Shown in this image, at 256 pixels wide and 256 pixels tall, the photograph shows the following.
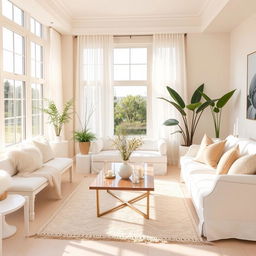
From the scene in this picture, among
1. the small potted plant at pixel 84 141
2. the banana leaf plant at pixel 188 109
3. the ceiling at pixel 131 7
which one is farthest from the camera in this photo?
the banana leaf plant at pixel 188 109

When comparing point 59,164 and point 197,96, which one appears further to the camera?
point 197,96

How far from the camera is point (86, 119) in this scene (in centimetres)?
693

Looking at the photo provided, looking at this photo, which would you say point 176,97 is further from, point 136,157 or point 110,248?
point 110,248

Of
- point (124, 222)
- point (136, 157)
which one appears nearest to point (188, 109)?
point (136, 157)

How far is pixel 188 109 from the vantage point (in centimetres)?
661

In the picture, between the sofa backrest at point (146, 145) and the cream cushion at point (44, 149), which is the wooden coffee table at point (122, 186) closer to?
the cream cushion at point (44, 149)

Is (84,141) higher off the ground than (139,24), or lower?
lower

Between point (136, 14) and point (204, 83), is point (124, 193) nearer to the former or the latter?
point (204, 83)

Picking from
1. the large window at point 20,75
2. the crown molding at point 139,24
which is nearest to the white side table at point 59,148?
the large window at point 20,75

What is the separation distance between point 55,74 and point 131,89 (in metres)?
1.71

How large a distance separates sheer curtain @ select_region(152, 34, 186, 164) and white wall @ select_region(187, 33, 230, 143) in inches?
8.2

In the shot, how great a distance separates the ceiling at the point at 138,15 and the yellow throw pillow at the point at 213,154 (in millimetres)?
2132

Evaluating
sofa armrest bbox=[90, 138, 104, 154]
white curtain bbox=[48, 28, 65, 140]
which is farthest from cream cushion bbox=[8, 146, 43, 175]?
white curtain bbox=[48, 28, 65, 140]

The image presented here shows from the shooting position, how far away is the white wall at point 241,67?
204 inches
